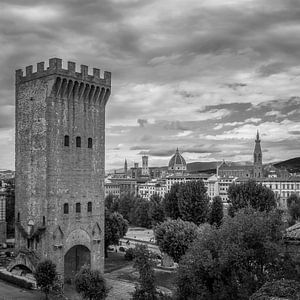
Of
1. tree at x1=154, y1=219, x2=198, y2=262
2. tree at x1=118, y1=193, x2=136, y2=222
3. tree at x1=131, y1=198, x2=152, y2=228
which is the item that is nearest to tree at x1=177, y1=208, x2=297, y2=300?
tree at x1=154, y1=219, x2=198, y2=262

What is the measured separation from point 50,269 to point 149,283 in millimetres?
11973

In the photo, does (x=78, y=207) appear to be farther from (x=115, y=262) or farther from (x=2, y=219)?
(x=2, y=219)

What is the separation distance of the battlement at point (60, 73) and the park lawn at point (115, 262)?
22.0 meters

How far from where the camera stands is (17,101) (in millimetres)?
51000

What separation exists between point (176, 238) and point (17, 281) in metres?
18.7

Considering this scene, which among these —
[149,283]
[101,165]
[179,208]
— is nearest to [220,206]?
[179,208]

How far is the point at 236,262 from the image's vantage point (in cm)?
2931

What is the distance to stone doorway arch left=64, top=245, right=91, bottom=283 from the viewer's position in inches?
1949

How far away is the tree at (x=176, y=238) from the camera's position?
184 ft

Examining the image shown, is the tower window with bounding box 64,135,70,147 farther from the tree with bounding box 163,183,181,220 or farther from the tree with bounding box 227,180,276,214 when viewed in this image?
the tree with bounding box 227,180,276,214

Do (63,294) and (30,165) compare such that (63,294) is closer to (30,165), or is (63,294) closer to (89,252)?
(89,252)

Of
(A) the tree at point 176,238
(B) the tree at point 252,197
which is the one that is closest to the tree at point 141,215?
(B) the tree at point 252,197

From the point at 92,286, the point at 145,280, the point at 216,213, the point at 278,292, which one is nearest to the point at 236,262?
the point at 145,280

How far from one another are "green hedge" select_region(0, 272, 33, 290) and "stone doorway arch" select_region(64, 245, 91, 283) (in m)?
4.58
